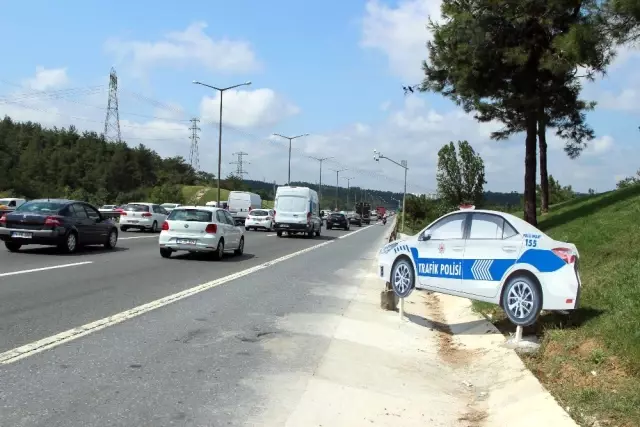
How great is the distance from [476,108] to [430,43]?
2.92 m

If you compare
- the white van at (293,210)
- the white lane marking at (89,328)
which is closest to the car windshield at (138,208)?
the white van at (293,210)

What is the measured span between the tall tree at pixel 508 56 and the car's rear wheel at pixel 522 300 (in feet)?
36.1

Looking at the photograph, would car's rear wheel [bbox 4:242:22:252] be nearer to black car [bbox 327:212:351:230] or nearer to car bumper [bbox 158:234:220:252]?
car bumper [bbox 158:234:220:252]

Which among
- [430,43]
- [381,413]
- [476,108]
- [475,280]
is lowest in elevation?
[381,413]

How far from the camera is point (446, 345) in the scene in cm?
868

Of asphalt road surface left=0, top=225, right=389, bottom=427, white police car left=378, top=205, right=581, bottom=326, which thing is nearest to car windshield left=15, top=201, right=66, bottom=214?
asphalt road surface left=0, top=225, right=389, bottom=427

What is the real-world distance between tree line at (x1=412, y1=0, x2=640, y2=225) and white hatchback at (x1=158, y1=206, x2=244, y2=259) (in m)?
9.43

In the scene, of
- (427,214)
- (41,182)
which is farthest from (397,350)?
(41,182)

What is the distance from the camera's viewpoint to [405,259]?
998cm

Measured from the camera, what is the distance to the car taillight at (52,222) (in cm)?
1739

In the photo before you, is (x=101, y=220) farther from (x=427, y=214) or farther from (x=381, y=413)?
(x=427, y=214)

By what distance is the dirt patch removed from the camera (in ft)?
25.8

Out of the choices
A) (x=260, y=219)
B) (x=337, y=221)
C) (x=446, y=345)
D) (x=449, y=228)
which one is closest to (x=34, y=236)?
(x=449, y=228)

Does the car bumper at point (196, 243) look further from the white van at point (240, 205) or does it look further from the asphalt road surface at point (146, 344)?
the white van at point (240, 205)
